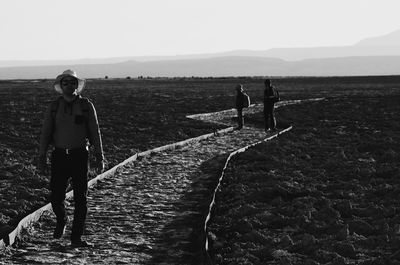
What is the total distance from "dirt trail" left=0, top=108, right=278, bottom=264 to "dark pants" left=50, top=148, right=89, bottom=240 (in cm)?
47

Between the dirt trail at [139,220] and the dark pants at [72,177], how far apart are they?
1.53 feet

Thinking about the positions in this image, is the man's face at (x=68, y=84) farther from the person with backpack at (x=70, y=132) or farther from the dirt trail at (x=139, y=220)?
the dirt trail at (x=139, y=220)

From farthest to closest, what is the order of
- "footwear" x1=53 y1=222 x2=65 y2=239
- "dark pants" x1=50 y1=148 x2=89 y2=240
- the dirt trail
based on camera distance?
"footwear" x1=53 y1=222 x2=65 y2=239, "dark pants" x1=50 y1=148 x2=89 y2=240, the dirt trail

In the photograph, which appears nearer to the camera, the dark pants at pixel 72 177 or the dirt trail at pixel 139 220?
the dirt trail at pixel 139 220

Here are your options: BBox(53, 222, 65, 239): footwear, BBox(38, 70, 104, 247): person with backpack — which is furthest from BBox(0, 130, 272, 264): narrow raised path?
BBox(38, 70, 104, 247): person with backpack

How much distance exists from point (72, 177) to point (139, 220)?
7.51 ft

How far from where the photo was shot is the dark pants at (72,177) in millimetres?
9508

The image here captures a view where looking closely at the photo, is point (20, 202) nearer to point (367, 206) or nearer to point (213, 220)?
point (213, 220)

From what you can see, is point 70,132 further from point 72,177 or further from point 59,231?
point 59,231

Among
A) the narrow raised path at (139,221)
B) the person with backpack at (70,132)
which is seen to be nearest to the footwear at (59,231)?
the narrow raised path at (139,221)

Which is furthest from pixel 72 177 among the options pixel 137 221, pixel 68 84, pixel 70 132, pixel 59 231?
pixel 137 221

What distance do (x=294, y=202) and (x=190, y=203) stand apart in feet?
7.27

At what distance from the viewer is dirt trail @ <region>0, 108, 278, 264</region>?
9.29 m

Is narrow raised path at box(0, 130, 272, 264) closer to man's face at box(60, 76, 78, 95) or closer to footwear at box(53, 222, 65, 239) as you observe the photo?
footwear at box(53, 222, 65, 239)
